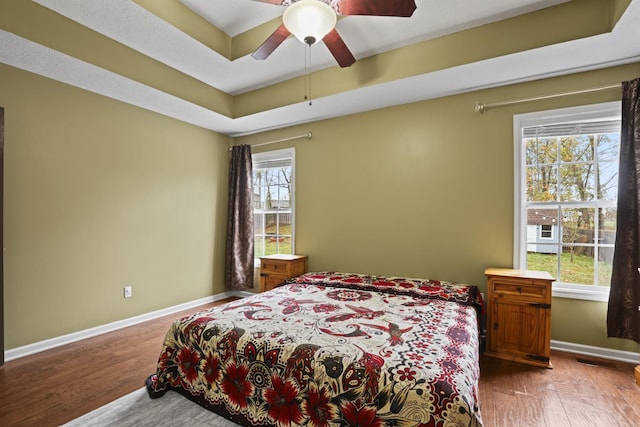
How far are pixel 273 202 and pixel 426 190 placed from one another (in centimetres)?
218

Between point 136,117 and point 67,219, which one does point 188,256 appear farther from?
point 136,117

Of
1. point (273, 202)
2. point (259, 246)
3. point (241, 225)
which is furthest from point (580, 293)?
point (241, 225)

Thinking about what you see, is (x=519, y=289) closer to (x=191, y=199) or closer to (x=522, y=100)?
(x=522, y=100)

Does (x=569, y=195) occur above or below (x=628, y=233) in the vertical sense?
above

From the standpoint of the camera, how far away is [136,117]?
3.33m

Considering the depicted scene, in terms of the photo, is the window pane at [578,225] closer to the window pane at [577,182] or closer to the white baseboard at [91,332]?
the window pane at [577,182]

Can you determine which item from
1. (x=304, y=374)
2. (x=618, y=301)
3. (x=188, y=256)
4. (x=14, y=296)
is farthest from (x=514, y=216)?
(x=14, y=296)

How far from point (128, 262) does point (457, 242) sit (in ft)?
11.7

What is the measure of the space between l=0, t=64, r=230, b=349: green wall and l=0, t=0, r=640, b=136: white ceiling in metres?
0.31

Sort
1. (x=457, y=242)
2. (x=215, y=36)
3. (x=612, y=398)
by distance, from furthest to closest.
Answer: (x=457, y=242), (x=215, y=36), (x=612, y=398)

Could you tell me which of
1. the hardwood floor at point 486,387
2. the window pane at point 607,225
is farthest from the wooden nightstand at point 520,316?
the window pane at point 607,225

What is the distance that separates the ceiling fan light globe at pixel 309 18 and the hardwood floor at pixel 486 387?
8.14 ft

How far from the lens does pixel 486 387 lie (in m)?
2.07

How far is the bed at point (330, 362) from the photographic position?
1240 mm
